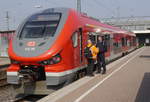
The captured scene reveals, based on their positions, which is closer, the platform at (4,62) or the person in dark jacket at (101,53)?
the person in dark jacket at (101,53)

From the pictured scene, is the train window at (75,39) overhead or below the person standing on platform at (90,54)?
overhead

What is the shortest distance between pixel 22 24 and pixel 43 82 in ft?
8.78

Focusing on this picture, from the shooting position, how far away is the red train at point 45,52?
907cm

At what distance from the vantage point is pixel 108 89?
28.5 feet

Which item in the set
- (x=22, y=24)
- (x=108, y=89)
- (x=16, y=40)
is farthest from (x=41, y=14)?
(x=108, y=89)

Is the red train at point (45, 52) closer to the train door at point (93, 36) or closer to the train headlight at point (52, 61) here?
the train headlight at point (52, 61)

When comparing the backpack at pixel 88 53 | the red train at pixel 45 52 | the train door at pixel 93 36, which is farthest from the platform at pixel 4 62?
the red train at pixel 45 52

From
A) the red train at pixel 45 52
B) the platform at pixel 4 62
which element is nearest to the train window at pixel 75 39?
the red train at pixel 45 52

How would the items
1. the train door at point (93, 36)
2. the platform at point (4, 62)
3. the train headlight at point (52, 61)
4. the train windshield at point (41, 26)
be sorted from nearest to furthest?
the train headlight at point (52, 61) → the train windshield at point (41, 26) → the train door at point (93, 36) → the platform at point (4, 62)

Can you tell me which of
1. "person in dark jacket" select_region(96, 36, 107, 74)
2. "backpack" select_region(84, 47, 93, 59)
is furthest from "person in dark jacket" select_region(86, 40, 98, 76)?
"person in dark jacket" select_region(96, 36, 107, 74)

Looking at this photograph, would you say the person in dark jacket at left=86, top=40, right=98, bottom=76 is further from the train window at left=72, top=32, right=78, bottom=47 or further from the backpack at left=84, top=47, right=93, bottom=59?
the train window at left=72, top=32, right=78, bottom=47

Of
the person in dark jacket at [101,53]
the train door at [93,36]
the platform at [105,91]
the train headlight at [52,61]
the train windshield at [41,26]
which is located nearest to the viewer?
the platform at [105,91]

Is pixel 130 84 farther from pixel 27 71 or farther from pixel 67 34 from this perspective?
pixel 27 71

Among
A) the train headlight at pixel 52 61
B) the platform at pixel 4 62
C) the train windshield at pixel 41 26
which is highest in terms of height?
the train windshield at pixel 41 26
